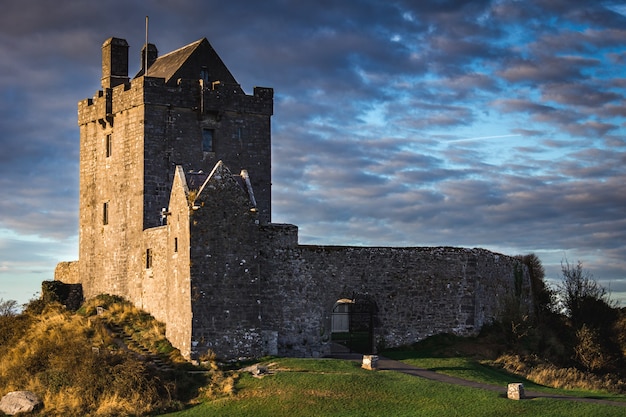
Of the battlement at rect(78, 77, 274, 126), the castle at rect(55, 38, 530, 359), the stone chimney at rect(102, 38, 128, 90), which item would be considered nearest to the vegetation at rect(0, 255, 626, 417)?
the castle at rect(55, 38, 530, 359)

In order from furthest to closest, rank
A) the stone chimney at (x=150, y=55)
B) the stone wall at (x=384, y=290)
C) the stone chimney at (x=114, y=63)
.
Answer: the stone chimney at (x=150, y=55)
the stone chimney at (x=114, y=63)
the stone wall at (x=384, y=290)

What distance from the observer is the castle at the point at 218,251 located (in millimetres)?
34438

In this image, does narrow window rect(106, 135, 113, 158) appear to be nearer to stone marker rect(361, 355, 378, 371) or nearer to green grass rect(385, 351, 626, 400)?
green grass rect(385, 351, 626, 400)

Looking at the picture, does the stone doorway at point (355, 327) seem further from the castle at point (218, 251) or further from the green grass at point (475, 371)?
the green grass at point (475, 371)

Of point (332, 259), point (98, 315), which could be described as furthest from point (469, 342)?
point (98, 315)

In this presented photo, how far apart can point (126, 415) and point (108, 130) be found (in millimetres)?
18086

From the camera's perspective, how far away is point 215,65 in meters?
44.0

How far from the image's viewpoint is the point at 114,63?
4516cm

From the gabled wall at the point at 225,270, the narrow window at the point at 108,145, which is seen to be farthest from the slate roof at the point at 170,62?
the gabled wall at the point at 225,270

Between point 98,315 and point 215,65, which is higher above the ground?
point 215,65

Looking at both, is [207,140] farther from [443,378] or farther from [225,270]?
[443,378]

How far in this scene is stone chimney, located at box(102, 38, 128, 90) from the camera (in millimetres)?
45000

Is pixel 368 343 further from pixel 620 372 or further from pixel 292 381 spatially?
pixel 620 372

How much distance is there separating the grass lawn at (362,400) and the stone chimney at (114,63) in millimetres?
18959
